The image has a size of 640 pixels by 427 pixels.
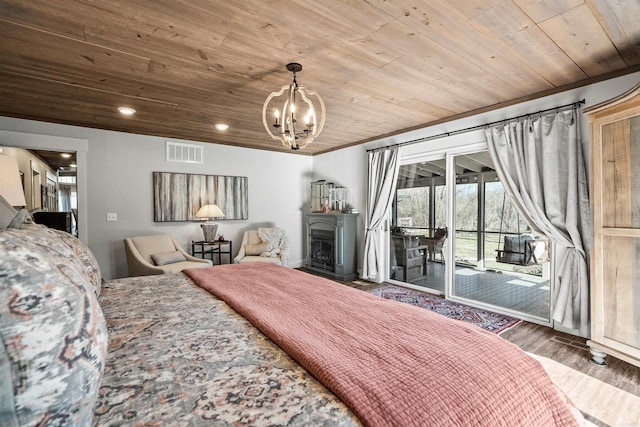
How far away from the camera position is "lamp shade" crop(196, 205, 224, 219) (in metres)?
4.85

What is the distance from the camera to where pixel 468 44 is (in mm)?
2225

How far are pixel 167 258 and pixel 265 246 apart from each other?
1580 millimetres

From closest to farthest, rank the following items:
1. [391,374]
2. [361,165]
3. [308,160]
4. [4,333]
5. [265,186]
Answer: [4,333] < [391,374] < [361,165] < [265,186] < [308,160]

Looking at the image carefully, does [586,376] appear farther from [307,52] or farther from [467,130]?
[307,52]

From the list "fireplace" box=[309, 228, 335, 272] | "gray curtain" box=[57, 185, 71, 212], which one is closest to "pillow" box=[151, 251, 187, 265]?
"gray curtain" box=[57, 185, 71, 212]

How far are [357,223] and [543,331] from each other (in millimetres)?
3030

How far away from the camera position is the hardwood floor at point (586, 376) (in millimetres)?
1847


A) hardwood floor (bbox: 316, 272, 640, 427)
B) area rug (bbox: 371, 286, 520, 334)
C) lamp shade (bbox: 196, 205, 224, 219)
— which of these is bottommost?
hardwood floor (bbox: 316, 272, 640, 427)

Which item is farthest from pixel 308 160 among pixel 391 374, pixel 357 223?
pixel 391 374

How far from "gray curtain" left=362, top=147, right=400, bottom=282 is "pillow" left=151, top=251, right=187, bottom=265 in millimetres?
2851

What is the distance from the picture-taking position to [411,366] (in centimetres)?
101

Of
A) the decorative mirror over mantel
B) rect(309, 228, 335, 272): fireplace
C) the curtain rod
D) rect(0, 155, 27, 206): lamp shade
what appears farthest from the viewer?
rect(309, 228, 335, 272): fireplace

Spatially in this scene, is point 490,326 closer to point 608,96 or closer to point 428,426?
point 608,96

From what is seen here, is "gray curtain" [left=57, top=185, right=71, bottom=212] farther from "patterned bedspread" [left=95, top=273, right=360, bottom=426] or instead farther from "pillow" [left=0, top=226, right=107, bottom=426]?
"pillow" [left=0, top=226, right=107, bottom=426]
